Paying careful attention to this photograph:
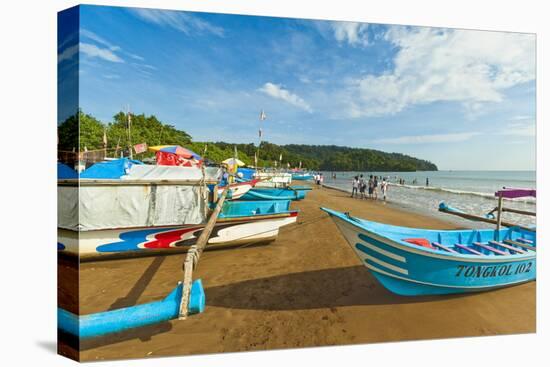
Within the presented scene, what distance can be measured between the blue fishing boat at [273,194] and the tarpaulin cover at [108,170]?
388 centimetres

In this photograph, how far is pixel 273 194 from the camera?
33.0 feet

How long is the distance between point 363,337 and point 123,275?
3557mm

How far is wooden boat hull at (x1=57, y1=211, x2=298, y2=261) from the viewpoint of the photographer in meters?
3.99

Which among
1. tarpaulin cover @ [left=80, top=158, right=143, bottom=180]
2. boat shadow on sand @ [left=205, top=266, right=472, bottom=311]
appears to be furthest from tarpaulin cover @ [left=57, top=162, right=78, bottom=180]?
boat shadow on sand @ [left=205, top=266, right=472, bottom=311]

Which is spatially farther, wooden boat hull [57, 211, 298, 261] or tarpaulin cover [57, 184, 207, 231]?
wooden boat hull [57, 211, 298, 261]

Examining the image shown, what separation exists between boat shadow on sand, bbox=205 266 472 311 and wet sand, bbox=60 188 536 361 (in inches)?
0.5

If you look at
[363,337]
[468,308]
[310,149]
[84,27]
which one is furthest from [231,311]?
[310,149]

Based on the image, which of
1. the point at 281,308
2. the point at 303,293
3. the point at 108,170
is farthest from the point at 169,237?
the point at 303,293

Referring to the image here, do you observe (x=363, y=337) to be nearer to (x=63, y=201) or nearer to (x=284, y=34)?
(x=63, y=201)

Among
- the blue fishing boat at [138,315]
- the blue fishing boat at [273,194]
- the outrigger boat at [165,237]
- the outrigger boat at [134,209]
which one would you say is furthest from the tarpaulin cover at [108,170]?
the blue fishing boat at [273,194]

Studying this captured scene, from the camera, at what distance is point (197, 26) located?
3.27m

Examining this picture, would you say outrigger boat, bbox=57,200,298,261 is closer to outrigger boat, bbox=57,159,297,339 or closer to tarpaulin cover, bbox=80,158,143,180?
outrigger boat, bbox=57,159,297,339

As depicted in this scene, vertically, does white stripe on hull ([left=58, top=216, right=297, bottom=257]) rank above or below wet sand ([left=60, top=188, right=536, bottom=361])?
above

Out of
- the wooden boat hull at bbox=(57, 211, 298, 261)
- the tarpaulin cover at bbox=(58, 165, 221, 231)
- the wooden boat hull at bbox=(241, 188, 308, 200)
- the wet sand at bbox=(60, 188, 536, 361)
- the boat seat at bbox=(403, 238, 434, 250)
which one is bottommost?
the wet sand at bbox=(60, 188, 536, 361)
